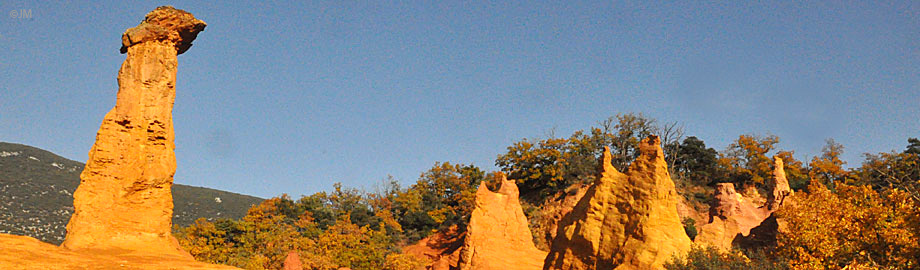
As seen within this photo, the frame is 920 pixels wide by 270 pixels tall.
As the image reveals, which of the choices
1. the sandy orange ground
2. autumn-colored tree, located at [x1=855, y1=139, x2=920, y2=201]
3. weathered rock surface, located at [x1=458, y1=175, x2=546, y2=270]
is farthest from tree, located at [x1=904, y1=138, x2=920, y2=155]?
the sandy orange ground

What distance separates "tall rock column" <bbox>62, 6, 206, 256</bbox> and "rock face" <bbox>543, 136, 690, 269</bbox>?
1107 cm

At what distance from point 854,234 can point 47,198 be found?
7127cm

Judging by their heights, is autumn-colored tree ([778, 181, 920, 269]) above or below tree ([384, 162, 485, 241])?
below

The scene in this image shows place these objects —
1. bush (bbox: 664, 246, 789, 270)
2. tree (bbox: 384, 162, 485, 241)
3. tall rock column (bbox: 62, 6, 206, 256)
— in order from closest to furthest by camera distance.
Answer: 1. tall rock column (bbox: 62, 6, 206, 256)
2. bush (bbox: 664, 246, 789, 270)
3. tree (bbox: 384, 162, 485, 241)

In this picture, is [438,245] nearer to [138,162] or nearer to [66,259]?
[138,162]

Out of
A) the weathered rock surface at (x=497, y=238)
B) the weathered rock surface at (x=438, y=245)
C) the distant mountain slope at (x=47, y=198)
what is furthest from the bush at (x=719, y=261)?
the distant mountain slope at (x=47, y=198)

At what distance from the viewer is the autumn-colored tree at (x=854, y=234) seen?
14836mm

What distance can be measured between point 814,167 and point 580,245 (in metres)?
45.8

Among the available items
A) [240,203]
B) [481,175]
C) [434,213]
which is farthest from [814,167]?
[240,203]

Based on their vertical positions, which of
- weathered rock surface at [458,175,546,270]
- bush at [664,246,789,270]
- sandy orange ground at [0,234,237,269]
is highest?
weathered rock surface at [458,175,546,270]

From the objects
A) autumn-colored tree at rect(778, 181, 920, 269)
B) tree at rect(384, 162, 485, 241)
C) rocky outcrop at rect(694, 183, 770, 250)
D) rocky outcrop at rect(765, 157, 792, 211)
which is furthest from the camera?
tree at rect(384, 162, 485, 241)

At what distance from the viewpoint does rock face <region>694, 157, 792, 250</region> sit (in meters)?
22.2

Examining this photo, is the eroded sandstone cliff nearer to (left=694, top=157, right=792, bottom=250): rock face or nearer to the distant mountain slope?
(left=694, top=157, right=792, bottom=250): rock face

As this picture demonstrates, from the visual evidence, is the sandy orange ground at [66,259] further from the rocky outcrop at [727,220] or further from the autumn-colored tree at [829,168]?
the autumn-colored tree at [829,168]
